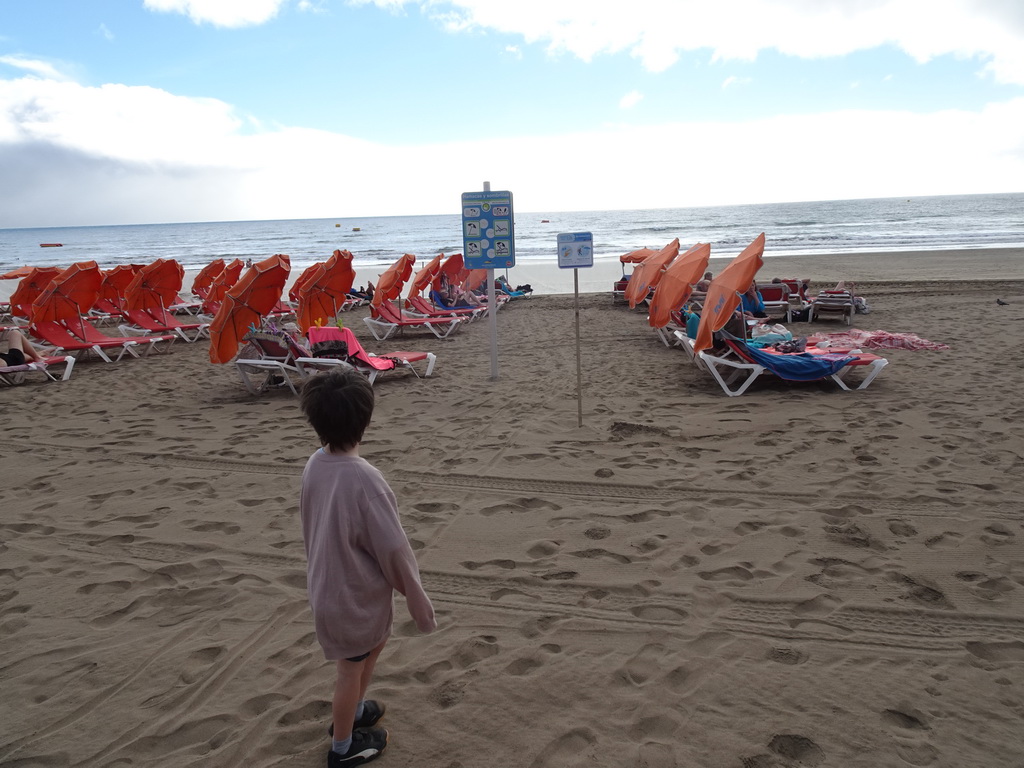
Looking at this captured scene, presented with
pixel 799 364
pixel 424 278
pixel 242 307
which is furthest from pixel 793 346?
pixel 424 278

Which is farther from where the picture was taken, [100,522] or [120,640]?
[100,522]

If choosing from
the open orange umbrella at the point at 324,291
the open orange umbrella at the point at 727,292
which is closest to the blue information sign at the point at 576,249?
the open orange umbrella at the point at 727,292

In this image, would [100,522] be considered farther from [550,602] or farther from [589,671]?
[589,671]

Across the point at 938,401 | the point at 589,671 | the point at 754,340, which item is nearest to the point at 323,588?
the point at 589,671

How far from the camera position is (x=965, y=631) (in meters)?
2.87

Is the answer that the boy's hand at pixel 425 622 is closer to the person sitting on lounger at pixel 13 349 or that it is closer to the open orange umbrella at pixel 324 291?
the open orange umbrella at pixel 324 291

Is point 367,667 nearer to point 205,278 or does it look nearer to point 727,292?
point 727,292

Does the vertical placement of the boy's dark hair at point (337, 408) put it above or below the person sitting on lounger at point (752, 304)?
above

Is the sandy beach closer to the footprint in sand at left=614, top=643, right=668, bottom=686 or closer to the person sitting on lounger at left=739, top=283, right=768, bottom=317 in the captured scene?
the footprint in sand at left=614, top=643, right=668, bottom=686

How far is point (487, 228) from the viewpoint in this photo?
7.69 meters

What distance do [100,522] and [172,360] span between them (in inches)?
270

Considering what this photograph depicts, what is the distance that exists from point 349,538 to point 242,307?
6679 millimetres

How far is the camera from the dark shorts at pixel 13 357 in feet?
29.4

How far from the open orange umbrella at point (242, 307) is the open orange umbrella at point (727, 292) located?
15.0 ft
